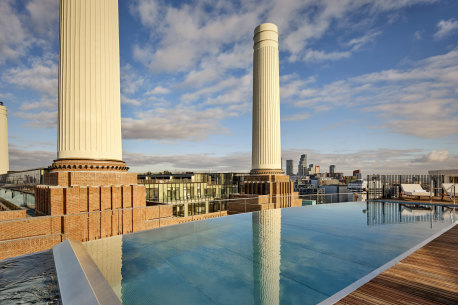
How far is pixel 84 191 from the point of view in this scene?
28.7 ft

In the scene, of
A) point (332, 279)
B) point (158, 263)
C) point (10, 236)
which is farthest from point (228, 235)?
point (10, 236)

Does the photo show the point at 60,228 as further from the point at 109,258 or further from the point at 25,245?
the point at 109,258

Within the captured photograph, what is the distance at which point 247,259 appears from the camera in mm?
5039

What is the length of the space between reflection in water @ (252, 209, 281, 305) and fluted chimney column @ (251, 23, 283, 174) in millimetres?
10339

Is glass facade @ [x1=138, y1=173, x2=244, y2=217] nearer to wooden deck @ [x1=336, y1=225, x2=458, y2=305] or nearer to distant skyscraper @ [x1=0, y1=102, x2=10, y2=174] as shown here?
distant skyscraper @ [x1=0, y1=102, x2=10, y2=174]

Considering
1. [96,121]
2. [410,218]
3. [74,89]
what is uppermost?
[74,89]

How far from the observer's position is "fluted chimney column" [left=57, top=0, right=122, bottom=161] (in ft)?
31.2

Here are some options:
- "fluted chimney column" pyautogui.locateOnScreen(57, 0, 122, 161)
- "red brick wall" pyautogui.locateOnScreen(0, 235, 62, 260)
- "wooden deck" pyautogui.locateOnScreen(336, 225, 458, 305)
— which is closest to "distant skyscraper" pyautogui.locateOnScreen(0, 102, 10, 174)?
"fluted chimney column" pyautogui.locateOnScreen(57, 0, 122, 161)

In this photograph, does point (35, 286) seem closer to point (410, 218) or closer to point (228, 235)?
point (228, 235)

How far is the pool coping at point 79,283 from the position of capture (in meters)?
2.60

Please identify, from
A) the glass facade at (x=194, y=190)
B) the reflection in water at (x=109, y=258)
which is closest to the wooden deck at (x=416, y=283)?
the reflection in water at (x=109, y=258)

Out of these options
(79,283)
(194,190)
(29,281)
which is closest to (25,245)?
(29,281)

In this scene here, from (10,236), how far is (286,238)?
858 centimetres

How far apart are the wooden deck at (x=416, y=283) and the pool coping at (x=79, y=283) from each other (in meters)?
2.98
